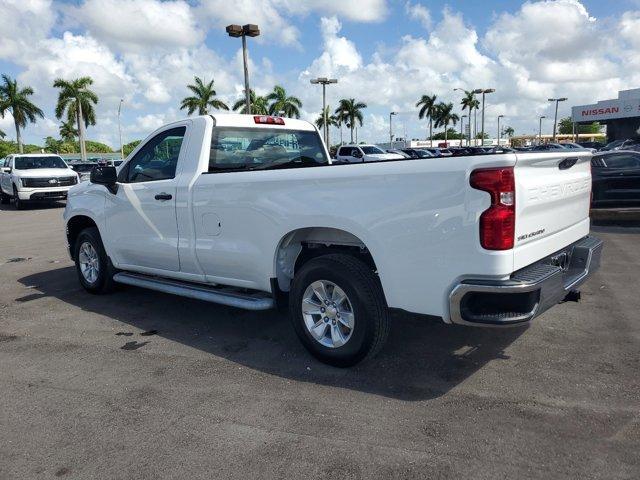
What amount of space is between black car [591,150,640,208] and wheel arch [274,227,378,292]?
907 cm

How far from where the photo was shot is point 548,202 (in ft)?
11.9

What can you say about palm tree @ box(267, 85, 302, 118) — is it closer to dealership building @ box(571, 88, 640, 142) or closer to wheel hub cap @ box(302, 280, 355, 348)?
dealership building @ box(571, 88, 640, 142)


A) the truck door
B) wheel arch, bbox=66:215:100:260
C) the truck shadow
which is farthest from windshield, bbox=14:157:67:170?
the truck door

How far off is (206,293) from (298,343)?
95cm

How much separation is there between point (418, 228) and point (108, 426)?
7.62 ft

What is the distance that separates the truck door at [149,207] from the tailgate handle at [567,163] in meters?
3.28

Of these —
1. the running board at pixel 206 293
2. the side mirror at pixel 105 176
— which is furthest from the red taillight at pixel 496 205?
the side mirror at pixel 105 176

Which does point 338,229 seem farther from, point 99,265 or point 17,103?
point 17,103

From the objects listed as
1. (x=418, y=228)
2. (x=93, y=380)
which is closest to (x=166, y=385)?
(x=93, y=380)

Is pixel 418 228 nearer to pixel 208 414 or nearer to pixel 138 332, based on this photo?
pixel 208 414

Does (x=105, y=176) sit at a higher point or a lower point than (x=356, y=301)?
higher

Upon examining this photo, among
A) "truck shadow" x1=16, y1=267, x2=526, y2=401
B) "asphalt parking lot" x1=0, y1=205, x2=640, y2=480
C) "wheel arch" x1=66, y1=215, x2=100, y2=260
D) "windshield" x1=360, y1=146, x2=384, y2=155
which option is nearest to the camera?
"asphalt parking lot" x1=0, y1=205, x2=640, y2=480

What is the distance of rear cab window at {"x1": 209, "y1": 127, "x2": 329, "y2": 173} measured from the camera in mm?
5051

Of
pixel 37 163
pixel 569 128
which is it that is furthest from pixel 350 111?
pixel 569 128
